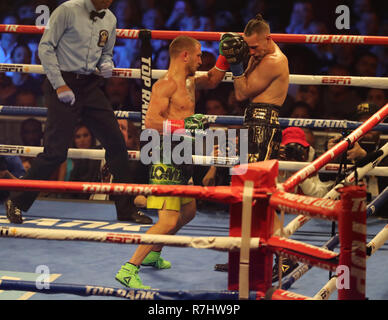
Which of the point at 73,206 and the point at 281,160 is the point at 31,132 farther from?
the point at 281,160

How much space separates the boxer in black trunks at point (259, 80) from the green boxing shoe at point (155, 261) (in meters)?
0.28

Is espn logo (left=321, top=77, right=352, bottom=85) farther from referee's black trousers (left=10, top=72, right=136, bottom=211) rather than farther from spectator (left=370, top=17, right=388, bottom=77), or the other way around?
spectator (left=370, top=17, right=388, bottom=77)

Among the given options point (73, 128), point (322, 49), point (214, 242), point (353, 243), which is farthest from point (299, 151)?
point (353, 243)

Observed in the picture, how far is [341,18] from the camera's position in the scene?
572 cm

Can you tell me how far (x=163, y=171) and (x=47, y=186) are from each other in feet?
4.14

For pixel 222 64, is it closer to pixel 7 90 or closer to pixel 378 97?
pixel 378 97

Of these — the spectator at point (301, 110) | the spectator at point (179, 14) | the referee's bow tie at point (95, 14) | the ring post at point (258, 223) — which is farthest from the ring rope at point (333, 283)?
the spectator at point (179, 14)

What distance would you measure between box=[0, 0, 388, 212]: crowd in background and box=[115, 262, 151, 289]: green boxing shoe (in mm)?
2071

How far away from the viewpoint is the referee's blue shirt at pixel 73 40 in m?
3.71

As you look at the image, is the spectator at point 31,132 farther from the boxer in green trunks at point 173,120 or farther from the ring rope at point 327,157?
the ring rope at point 327,157

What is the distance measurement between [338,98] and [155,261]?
282 centimetres

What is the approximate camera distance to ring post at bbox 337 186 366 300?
167 cm

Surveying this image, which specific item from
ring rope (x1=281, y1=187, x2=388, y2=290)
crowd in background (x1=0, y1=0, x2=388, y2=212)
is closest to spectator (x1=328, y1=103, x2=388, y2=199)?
crowd in background (x1=0, y1=0, x2=388, y2=212)

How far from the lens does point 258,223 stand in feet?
6.20
